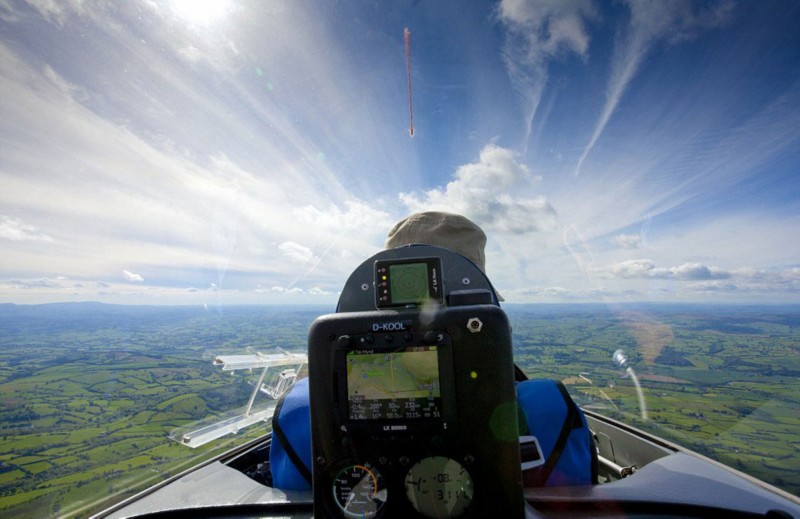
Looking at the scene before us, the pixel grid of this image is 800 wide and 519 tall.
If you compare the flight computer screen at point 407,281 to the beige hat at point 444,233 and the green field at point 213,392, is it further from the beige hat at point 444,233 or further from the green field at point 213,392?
the beige hat at point 444,233

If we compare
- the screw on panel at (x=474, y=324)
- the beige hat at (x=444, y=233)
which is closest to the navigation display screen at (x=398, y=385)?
the screw on panel at (x=474, y=324)

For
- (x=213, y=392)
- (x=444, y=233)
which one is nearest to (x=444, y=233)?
(x=444, y=233)

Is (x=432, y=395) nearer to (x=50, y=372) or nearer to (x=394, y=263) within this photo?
(x=394, y=263)

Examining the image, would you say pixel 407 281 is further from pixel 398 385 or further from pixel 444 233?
pixel 444 233

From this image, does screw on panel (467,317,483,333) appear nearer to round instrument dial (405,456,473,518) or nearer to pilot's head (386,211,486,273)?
round instrument dial (405,456,473,518)

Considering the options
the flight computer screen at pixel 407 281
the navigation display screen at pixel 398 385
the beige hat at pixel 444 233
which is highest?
the beige hat at pixel 444 233

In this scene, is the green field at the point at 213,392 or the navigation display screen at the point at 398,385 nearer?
the navigation display screen at the point at 398,385
